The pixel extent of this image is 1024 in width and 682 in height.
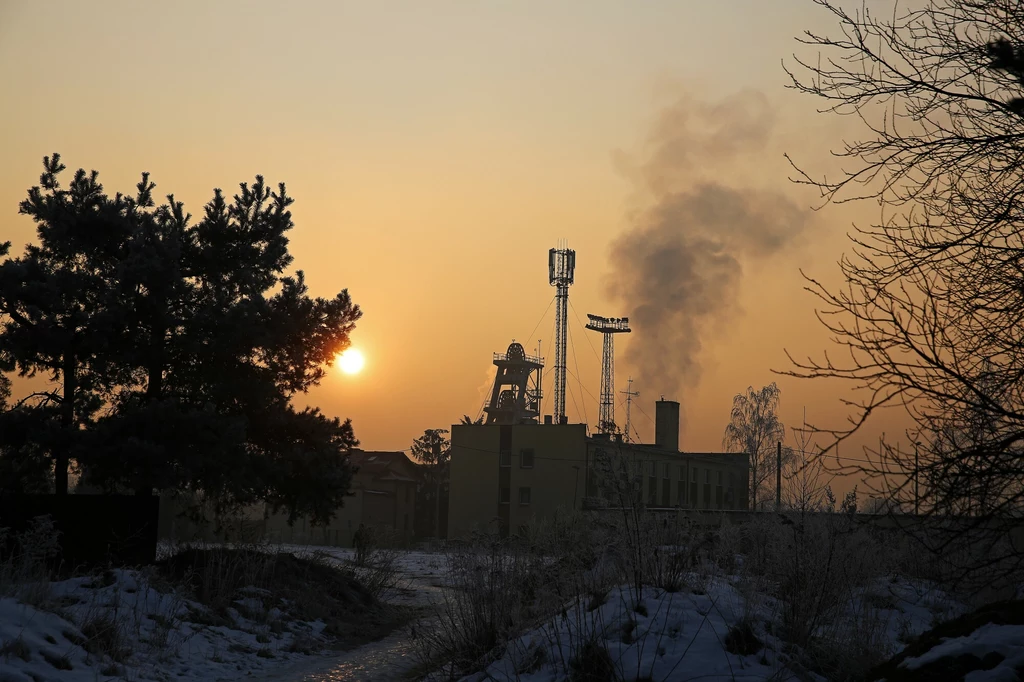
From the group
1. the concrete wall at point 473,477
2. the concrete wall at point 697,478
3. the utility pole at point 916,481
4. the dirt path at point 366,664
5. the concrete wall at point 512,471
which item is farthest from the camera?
the concrete wall at point 473,477

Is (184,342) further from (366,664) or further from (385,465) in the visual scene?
(385,465)

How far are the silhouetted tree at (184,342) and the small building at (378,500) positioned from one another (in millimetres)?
40276

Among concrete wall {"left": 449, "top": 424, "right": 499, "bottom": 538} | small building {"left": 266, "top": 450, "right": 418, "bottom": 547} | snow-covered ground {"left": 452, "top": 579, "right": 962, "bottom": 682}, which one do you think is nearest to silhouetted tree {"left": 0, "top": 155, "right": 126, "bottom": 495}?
snow-covered ground {"left": 452, "top": 579, "right": 962, "bottom": 682}

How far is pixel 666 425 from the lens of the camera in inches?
2776

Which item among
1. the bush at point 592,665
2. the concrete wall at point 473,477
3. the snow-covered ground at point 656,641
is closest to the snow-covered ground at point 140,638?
the snow-covered ground at point 656,641

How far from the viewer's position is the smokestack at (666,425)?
7050cm

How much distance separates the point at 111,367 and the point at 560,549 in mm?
11688

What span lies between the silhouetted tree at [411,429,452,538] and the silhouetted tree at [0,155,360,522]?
4897 centimetres

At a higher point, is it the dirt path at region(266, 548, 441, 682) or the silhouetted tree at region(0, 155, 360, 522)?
the silhouetted tree at region(0, 155, 360, 522)

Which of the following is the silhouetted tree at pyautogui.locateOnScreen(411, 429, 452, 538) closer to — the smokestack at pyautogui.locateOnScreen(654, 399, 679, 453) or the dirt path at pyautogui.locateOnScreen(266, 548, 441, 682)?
the smokestack at pyautogui.locateOnScreen(654, 399, 679, 453)

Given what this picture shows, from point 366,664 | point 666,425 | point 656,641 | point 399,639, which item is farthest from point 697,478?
point 656,641

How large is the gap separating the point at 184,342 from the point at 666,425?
5496 cm

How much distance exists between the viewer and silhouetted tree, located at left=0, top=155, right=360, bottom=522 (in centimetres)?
1795

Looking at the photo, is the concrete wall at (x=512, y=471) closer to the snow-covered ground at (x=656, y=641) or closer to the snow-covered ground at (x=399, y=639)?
the snow-covered ground at (x=399, y=639)
